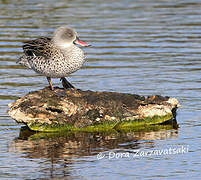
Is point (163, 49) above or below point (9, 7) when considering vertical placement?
below

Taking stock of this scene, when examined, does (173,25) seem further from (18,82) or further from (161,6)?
(18,82)

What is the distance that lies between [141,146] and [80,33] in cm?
1115

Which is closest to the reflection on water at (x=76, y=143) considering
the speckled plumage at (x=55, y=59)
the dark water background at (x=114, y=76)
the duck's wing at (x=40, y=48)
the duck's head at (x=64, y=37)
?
the dark water background at (x=114, y=76)

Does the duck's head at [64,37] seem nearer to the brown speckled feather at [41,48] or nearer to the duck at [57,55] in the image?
the duck at [57,55]

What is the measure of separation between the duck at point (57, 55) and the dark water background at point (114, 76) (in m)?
1.09

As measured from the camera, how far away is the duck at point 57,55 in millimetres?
10406

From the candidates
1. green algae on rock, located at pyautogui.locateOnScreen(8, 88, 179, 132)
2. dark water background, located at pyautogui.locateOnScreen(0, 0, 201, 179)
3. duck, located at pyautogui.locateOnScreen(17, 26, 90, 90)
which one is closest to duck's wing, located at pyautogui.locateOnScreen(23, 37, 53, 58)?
duck, located at pyautogui.locateOnScreen(17, 26, 90, 90)

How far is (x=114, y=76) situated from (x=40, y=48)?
3.93 meters

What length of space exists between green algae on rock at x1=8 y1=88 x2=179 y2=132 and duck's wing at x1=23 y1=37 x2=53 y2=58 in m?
0.64

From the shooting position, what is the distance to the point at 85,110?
405 inches

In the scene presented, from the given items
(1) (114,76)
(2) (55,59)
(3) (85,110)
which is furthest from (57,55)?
(1) (114,76)

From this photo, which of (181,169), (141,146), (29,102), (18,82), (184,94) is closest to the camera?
(181,169)

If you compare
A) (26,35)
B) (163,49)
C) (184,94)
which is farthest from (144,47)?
(184,94)

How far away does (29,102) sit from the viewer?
1021 cm
